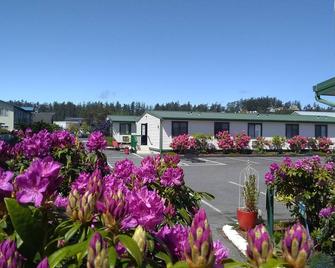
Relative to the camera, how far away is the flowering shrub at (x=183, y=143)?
35.1m

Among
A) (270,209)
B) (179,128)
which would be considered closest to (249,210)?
(270,209)

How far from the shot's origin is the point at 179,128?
123 feet

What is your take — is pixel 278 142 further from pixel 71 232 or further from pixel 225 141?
pixel 71 232

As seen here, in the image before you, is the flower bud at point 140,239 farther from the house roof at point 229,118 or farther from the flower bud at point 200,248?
the house roof at point 229,118

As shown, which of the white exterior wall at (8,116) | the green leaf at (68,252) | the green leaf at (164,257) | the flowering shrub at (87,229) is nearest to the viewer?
the flowering shrub at (87,229)

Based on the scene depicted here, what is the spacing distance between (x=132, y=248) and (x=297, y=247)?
506 mm

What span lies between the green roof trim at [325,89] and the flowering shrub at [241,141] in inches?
1047

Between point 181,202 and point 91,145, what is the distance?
193 cm

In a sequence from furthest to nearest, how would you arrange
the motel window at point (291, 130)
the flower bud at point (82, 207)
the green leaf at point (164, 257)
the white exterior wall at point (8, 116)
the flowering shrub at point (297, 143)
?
1. the white exterior wall at point (8, 116)
2. the motel window at point (291, 130)
3. the flowering shrub at point (297, 143)
4. the flower bud at point (82, 207)
5. the green leaf at point (164, 257)

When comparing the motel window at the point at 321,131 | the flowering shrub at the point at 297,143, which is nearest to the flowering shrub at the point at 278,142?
the flowering shrub at the point at 297,143

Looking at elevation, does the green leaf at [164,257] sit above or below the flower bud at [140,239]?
below

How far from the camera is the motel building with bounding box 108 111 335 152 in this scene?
3709 cm

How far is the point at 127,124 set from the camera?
5128 cm

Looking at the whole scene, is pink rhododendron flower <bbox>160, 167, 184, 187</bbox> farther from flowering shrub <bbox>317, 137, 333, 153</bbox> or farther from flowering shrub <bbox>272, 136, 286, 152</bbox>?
flowering shrub <bbox>317, 137, 333, 153</bbox>
